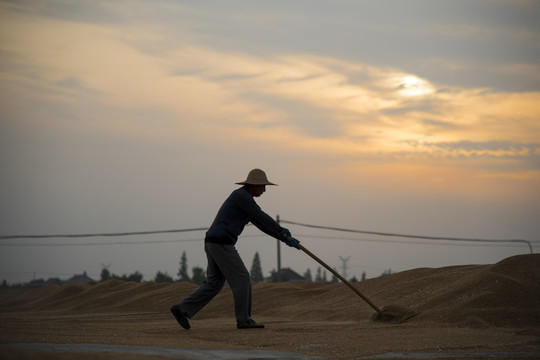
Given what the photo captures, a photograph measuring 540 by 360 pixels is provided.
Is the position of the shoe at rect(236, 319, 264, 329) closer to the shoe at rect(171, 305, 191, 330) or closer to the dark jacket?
the shoe at rect(171, 305, 191, 330)

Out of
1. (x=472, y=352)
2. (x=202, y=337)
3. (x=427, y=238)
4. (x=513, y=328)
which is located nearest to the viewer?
(x=472, y=352)

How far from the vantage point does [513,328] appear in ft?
24.2

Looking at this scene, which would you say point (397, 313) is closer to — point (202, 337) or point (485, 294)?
point (485, 294)

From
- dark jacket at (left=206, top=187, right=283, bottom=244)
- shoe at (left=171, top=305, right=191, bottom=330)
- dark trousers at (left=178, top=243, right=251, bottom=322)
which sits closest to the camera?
shoe at (left=171, top=305, right=191, bottom=330)

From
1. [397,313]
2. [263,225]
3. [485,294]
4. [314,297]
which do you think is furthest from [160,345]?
[314,297]

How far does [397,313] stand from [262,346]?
10.2 feet

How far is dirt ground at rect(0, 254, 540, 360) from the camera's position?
5316 mm

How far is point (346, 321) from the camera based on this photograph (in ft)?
28.8

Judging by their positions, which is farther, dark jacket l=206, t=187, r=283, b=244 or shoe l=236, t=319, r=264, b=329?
dark jacket l=206, t=187, r=283, b=244

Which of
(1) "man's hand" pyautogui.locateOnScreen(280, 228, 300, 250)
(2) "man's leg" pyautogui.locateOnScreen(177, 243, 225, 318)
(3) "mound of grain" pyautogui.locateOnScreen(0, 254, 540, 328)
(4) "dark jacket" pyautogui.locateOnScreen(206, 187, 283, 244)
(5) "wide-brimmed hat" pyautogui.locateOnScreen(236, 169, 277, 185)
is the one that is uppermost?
(5) "wide-brimmed hat" pyautogui.locateOnScreen(236, 169, 277, 185)

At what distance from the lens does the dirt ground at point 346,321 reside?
17.4 feet

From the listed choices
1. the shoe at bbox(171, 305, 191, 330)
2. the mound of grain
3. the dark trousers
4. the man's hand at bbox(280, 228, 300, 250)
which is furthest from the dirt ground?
the man's hand at bbox(280, 228, 300, 250)

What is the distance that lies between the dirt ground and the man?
27cm

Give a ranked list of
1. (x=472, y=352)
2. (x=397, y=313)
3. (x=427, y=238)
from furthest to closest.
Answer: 1. (x=427, y=238)
2. (x=397, y=313)
3. (x=472, y=352)
